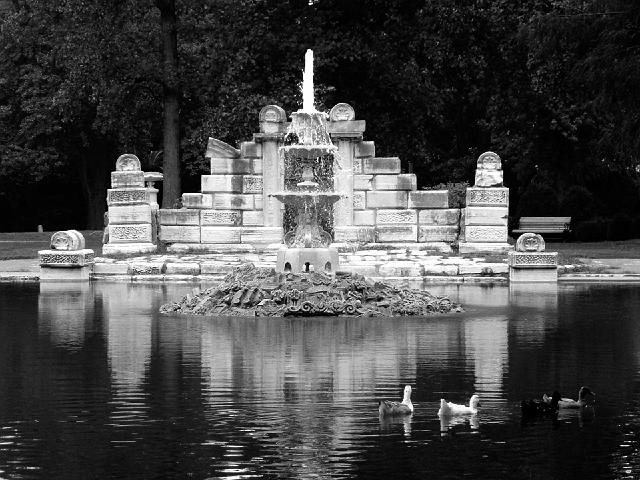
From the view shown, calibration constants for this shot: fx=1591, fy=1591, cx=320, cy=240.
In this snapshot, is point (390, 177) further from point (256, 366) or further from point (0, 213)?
point (0, 213)

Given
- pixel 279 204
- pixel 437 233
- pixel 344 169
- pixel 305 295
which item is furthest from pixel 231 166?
pixel 305 295

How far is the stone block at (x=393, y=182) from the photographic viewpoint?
36.2 m

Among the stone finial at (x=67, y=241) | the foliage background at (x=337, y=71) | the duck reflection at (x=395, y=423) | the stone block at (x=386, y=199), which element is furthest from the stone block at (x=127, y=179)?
the duck reflection at (x=395, y=423)

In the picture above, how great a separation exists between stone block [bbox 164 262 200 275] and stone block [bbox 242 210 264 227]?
9.31ft

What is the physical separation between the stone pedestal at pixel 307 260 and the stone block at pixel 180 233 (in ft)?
26.6

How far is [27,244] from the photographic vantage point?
47062mm

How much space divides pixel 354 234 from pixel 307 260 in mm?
7893

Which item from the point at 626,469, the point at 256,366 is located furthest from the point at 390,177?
the point at 626,469

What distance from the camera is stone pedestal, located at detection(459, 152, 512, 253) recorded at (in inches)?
1411

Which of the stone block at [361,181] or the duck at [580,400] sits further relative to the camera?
the stone block at [361,181]

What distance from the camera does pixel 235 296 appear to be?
25.7 m

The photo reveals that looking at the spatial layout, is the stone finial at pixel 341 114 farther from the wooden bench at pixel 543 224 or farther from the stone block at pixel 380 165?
the wooden bench at pixel 543 224

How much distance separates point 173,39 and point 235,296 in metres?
21.6

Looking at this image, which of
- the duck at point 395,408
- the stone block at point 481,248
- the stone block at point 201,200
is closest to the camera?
the duck at point 395,408
